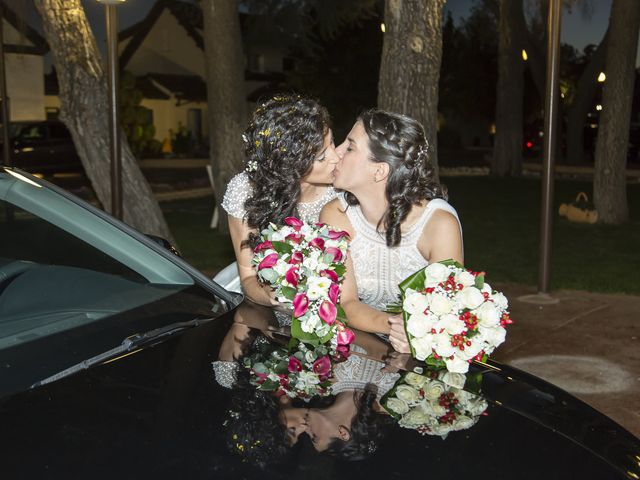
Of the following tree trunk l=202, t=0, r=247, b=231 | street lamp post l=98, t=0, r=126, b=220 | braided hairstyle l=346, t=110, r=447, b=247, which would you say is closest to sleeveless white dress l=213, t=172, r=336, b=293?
braided hairstyle l=346, t=110, r=447, b=247

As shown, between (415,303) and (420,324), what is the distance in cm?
10

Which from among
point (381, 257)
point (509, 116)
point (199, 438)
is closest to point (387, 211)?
point (381, 257)

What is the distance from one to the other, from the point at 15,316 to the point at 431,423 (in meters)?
1.42

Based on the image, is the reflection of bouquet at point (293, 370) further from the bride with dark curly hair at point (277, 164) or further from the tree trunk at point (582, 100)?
the tree trunk at point (582, 100)

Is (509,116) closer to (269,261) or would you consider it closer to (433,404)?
(269,261)

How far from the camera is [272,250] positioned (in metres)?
2.99

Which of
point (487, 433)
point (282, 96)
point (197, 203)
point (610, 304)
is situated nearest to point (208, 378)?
point (487, 433)

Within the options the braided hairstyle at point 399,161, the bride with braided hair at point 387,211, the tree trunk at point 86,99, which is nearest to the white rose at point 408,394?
the bride with braided hair at point 387,211

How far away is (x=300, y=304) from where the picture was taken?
9.11ft

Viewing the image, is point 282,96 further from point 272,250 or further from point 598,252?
point 598,252

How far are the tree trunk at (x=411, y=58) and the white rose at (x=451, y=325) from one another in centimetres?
489

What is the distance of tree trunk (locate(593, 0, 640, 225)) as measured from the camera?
1238 centimetres

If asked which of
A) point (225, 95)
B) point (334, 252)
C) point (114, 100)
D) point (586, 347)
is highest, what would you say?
point (225, 95)

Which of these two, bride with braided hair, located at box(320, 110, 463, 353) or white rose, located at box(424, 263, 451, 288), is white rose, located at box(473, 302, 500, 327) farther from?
bride with braided hair, located at box(320, 110, 463, 353)
